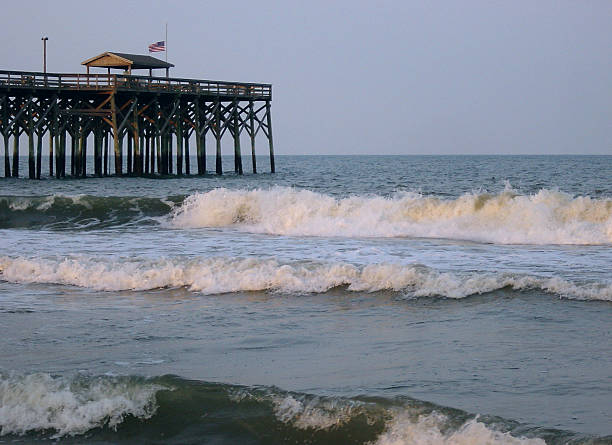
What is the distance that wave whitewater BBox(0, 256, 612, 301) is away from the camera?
10570mm

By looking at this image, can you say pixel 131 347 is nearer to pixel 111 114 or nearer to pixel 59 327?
pixel 59 327

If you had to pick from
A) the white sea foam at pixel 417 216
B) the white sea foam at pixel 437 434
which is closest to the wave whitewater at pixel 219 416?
the white sea foam at pixel 437 434

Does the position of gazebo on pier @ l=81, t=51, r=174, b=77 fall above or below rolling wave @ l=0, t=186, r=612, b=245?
above

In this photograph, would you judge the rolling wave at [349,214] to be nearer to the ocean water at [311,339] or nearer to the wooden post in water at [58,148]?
the ocean water at [311,339]

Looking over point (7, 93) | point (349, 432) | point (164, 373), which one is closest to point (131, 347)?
point (164, 373)

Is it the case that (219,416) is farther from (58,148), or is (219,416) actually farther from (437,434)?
(58,148)

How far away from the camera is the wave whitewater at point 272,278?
10.6 m

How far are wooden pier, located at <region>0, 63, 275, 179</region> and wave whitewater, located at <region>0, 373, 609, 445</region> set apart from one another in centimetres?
2792

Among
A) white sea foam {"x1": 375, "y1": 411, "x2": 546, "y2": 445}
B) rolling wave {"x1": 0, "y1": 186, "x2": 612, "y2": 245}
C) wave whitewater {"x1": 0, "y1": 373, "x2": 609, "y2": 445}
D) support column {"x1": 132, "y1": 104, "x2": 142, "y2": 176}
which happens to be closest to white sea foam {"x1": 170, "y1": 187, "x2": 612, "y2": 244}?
rolling wave {"x1": 0, "y1": 186, "x2": 612, "y2": 245}

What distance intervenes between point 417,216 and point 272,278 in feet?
30.0

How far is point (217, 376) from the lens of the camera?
7070mm

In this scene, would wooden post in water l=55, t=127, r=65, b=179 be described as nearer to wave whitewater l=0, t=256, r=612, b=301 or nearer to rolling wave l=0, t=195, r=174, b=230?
rolling wave l=0, t=195, r=174, b=230

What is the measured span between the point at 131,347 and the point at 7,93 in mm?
27044

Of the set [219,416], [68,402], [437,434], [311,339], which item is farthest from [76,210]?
[437,434]
